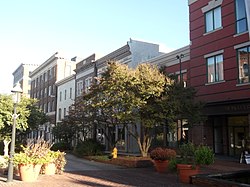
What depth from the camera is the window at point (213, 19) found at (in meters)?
23.5

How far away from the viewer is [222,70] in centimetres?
2272

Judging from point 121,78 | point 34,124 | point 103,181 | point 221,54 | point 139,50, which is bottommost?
point 103,181

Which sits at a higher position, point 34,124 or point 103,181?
point 34,124

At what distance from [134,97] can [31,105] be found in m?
16.2

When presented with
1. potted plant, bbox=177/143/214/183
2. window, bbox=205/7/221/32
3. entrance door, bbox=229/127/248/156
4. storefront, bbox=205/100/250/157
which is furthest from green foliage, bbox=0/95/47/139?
window, bbox=205/7/221/32

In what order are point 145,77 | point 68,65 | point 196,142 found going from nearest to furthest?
point 145,77 < point 196,142 < point 68,65

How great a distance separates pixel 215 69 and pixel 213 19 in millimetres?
3709

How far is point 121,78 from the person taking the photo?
65.5 ft

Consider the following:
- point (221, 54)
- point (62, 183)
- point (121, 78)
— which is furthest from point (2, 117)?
point (221, 54)

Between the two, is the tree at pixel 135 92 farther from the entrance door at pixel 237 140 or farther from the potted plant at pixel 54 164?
the entrance door at pixel 237 140

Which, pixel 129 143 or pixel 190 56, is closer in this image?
pixel 190 56

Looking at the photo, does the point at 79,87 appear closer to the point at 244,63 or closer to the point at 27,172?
the point at 244,63

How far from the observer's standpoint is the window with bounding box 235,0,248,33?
69.8 feet

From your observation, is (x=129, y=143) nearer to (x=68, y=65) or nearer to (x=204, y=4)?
(x=204, y=4)
